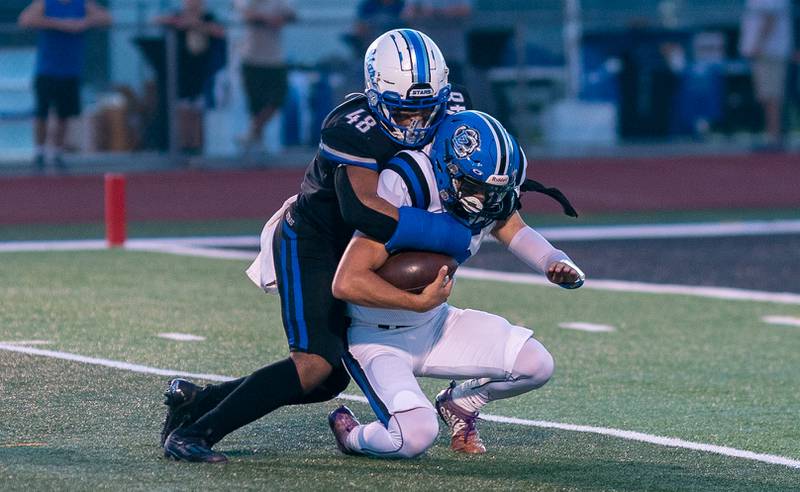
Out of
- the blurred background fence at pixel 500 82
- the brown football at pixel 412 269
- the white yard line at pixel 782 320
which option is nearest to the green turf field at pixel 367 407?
the white yard line at pixel 782 320

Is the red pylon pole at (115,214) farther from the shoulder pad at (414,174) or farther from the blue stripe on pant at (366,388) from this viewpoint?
the shoulder pad at (414,174)

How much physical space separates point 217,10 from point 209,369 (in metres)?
10.2

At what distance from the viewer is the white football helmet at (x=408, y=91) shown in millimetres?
5508

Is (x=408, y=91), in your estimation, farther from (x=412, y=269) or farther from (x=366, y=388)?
(x=366, y=388)

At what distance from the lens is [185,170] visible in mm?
15539

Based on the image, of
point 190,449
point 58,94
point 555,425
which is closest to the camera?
point 190,449

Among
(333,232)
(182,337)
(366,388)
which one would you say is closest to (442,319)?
(366,388)

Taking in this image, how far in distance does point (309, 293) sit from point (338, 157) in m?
0.49

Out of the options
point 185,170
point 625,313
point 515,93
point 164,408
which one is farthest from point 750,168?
point 164,408

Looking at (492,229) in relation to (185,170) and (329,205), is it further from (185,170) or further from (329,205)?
(185,170)

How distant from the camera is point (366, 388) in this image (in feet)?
18.2

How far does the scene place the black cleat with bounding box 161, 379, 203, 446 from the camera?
18.4 feet

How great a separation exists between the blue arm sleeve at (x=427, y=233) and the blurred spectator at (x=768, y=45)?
1185 centimetres

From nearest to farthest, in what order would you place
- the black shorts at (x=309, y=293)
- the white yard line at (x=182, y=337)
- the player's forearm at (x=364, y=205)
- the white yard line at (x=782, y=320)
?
the player's forearm at (x=364, y=205)
the black shorts at (x=309, y=293)
the white yard line at (x=182, y=337)
the white yard line at (x=782, y=320)
